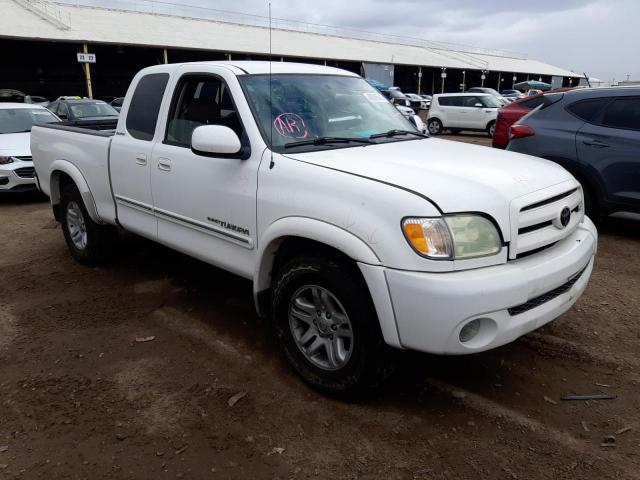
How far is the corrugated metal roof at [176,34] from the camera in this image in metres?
29.5

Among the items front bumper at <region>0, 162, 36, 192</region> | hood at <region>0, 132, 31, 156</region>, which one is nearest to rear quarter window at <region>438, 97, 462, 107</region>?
hood at <region>0, 132, 31, 156</region>

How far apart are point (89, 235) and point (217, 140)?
8.92 ft

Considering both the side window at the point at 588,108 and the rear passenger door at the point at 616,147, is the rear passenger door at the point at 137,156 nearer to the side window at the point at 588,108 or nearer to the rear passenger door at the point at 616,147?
the rear passenger door at the point at 616,147

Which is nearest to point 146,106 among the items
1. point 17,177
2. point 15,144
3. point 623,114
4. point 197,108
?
point 197,108

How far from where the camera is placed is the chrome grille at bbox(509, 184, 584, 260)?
8.80 feet

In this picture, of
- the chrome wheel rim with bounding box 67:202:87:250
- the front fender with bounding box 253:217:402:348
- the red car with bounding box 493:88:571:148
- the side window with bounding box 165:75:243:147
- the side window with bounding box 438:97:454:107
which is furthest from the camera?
the side window with bounding box 438:97:454:107

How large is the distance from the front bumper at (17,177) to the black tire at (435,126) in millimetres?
15627

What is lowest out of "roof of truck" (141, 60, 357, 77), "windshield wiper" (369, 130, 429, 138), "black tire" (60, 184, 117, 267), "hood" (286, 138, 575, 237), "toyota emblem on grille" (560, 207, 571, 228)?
"black tire" (60, 184, 117, 267)

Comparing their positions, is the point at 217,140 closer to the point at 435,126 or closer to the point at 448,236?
the point at 448,236

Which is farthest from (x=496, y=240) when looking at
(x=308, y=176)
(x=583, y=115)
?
(x=583, y=115)

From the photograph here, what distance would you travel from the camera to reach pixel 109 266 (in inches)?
214

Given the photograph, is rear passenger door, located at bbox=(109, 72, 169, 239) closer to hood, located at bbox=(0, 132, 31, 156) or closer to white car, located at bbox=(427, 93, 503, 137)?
hood, located at bbox=(0, 132, 31, 156)

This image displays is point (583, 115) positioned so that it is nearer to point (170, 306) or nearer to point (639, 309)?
point (639, 309)

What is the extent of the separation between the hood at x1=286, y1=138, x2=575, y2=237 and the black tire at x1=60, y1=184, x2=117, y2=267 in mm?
2879
